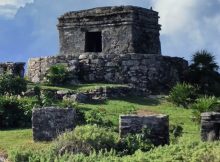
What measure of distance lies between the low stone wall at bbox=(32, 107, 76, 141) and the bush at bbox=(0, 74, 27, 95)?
6330 mm

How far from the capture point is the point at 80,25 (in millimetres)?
28859

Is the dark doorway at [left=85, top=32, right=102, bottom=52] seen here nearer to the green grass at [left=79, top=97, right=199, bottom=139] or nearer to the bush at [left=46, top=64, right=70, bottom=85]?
the bush at [left=46, top=64, right=70, bottom=85]

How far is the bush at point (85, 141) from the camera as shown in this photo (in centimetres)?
1396

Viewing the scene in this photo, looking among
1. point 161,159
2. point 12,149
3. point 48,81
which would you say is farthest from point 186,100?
point 161,159

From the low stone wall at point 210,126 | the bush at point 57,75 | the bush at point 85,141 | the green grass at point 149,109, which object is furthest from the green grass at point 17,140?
the bush at point 57,75

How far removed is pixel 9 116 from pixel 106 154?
6554 millimetres

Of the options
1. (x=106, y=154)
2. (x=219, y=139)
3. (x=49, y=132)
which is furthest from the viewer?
(x=49, y=132)

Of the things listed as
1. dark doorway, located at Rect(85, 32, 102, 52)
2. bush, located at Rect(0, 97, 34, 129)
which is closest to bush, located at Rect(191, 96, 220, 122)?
bush, located at Rect(0, 97, 34, 129)

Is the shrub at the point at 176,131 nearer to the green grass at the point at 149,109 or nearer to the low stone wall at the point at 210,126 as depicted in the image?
the green grass at the point at 149,109

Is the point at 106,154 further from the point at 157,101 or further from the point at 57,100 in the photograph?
the point at 157,101

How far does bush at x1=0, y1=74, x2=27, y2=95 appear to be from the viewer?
75.5ft

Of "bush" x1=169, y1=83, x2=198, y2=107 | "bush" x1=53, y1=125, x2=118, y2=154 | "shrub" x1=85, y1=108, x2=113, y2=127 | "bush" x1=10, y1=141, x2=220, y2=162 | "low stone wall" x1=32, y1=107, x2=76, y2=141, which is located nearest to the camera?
"bush" x1=10, y1=141, x2=220, y2=162

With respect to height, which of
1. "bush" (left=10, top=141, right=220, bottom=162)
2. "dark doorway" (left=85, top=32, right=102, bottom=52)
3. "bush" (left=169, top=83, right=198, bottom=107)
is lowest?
"bush" (left=10, top=141, right=220, bottom=162)

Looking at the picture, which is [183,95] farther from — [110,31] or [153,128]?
[153,128]
